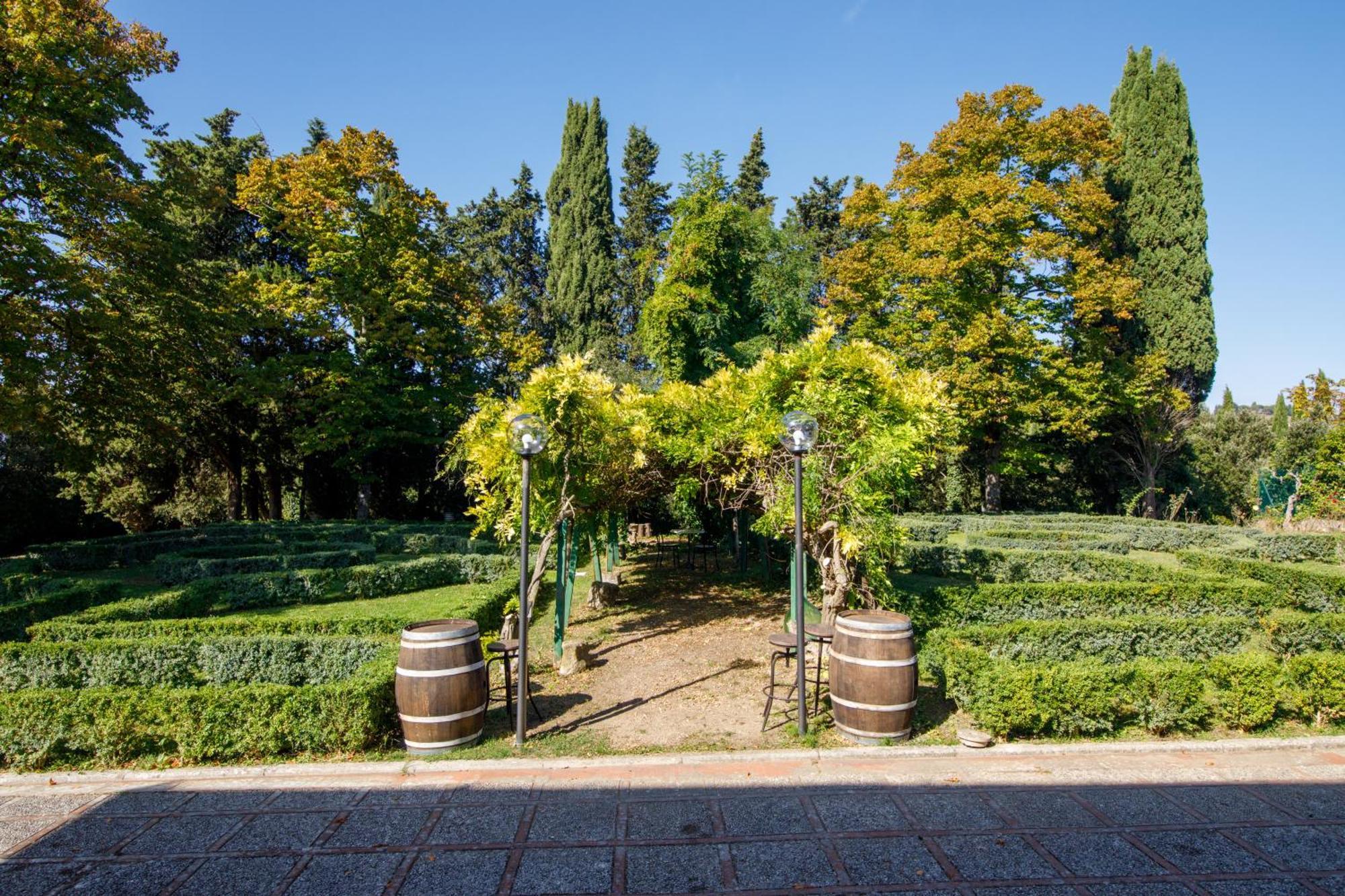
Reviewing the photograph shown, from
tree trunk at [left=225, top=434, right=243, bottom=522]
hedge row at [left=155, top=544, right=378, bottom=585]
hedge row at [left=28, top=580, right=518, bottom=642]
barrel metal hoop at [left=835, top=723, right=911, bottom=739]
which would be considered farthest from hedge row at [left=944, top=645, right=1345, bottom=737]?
tree trunk at [left=225, top=434, right=243, bottom=522]

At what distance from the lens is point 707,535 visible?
58.0 ft

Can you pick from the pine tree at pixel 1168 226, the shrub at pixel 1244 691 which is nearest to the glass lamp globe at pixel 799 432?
the shrub at pixel 1244 691

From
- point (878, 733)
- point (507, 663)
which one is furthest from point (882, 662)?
point (507, 663)

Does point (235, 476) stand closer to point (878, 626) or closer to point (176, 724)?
point (176, 724)

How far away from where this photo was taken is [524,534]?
6402 mm

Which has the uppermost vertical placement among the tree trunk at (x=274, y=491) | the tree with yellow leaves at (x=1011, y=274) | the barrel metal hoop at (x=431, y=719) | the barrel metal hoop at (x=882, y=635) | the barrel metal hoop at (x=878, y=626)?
the tree with yellow leaves at (x=1011, y=274)

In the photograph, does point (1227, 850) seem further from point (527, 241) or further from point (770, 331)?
point (527, 241)

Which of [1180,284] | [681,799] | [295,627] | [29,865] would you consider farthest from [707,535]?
[1180,284]

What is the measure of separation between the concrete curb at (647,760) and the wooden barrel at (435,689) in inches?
8.5

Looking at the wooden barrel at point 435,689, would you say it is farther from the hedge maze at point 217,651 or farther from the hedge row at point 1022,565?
the hedge row at point 1022,565

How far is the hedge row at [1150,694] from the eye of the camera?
6.07 meters

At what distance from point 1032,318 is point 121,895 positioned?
26519 millimetres

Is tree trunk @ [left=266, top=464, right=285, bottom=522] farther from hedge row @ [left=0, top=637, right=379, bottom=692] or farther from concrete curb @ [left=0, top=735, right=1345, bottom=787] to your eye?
concrete curb @ [left=0, top=735, right=1345, bottom=787]

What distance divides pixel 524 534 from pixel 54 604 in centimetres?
885
